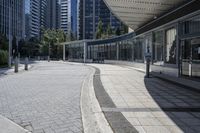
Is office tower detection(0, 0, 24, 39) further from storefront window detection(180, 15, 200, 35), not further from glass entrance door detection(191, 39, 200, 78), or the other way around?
glass entrance door detection(191, 39, 200, 78)

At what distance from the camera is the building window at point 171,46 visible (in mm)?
17703

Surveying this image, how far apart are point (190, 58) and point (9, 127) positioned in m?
11.1

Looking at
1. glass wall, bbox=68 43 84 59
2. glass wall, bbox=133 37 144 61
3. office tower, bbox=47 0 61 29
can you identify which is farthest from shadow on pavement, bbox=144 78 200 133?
office tower, bbox=47 0 61 29

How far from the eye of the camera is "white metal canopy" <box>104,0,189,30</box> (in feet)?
52.3

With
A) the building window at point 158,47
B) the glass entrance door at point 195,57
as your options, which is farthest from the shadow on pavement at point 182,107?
the building window at point 158,47

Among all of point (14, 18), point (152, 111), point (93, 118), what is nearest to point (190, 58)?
point (152, 111)

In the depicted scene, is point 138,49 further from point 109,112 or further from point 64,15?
point 64,15

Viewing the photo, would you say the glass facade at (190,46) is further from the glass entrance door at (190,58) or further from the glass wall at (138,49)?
the glass wall at (138,49)

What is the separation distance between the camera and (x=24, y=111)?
25.6 feet

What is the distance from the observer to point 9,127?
244 inches

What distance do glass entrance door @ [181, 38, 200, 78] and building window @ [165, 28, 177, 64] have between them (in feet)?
5.16

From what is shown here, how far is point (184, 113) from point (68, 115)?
2.89m

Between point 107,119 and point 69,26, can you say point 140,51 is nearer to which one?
point 107,119

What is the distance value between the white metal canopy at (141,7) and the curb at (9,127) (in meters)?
10.7
